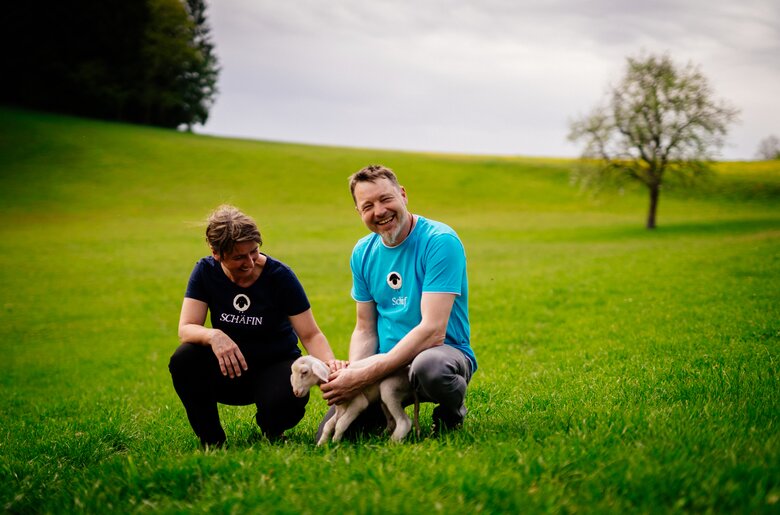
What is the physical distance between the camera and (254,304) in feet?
17.2

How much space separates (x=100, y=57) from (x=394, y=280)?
8896 centimetres

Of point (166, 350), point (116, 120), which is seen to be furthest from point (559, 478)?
point (116, 120)

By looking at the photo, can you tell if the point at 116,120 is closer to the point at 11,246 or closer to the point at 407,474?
the point at 11,246

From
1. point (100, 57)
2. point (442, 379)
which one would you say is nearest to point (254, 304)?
point (442, 379)

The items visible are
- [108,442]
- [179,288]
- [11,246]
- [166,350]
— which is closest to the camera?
[108,442]

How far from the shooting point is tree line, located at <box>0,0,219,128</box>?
252ft

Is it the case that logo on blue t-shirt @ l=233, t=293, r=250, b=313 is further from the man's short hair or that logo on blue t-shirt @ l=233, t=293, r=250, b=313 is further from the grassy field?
the man's short hair

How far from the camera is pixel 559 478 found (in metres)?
3.53

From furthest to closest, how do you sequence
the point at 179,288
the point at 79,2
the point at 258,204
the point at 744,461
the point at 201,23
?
the point at 201,23 → the point at 79,2 → the point at 258,204 → the point at 179,288 → the point at 744,461

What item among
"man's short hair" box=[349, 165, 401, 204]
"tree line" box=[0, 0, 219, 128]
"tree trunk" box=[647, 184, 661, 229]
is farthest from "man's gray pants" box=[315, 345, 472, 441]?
"tree line" box=[0, 0, 219, 128]

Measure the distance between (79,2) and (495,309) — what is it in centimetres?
8544

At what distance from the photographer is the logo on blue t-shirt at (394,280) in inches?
198

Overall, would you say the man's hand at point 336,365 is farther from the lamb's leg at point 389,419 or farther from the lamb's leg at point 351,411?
the lamb's leg at point 389,419

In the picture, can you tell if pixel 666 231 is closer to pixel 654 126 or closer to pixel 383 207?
pixel 654 126
